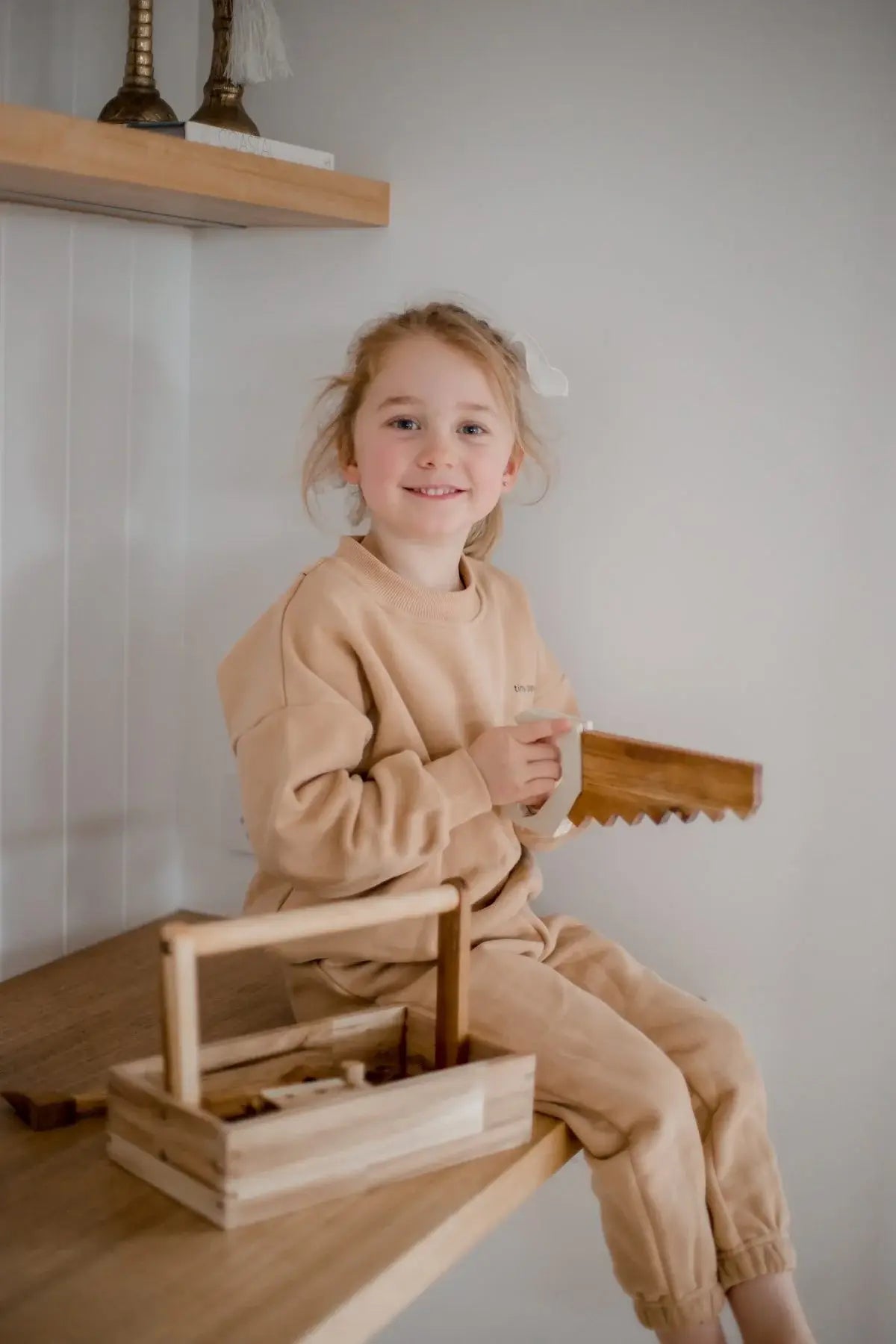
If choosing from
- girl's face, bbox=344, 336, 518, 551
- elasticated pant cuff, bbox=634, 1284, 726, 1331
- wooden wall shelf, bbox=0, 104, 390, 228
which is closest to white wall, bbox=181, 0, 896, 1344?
wooden wall shelf, bbox=0, 104, 390, 228

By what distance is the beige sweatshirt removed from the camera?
103 centimetres

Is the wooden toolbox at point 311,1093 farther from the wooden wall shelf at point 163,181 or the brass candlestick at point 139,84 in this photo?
the brass candlestick at point 139,84

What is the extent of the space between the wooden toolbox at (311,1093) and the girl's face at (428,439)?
0.33 metres

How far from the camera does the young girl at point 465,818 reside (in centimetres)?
100

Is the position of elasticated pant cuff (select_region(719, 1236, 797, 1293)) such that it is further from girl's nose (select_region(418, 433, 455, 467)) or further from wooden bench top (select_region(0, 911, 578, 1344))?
girl's nose (select_region(418, 433, 455, 467))

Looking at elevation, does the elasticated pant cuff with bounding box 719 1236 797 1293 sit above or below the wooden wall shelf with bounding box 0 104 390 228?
below

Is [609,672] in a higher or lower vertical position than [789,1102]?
higher

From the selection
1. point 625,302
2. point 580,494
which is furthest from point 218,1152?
point 625,302

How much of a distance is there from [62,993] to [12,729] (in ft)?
0.81

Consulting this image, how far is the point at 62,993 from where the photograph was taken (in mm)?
1288

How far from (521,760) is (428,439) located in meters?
0.27

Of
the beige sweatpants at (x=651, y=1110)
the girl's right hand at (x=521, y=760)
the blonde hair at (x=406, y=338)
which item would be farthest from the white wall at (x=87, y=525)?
the girl's right hand at (x=521, y=760)

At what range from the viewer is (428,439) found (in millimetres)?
1128

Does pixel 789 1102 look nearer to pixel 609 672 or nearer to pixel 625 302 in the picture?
pixel 609 672
